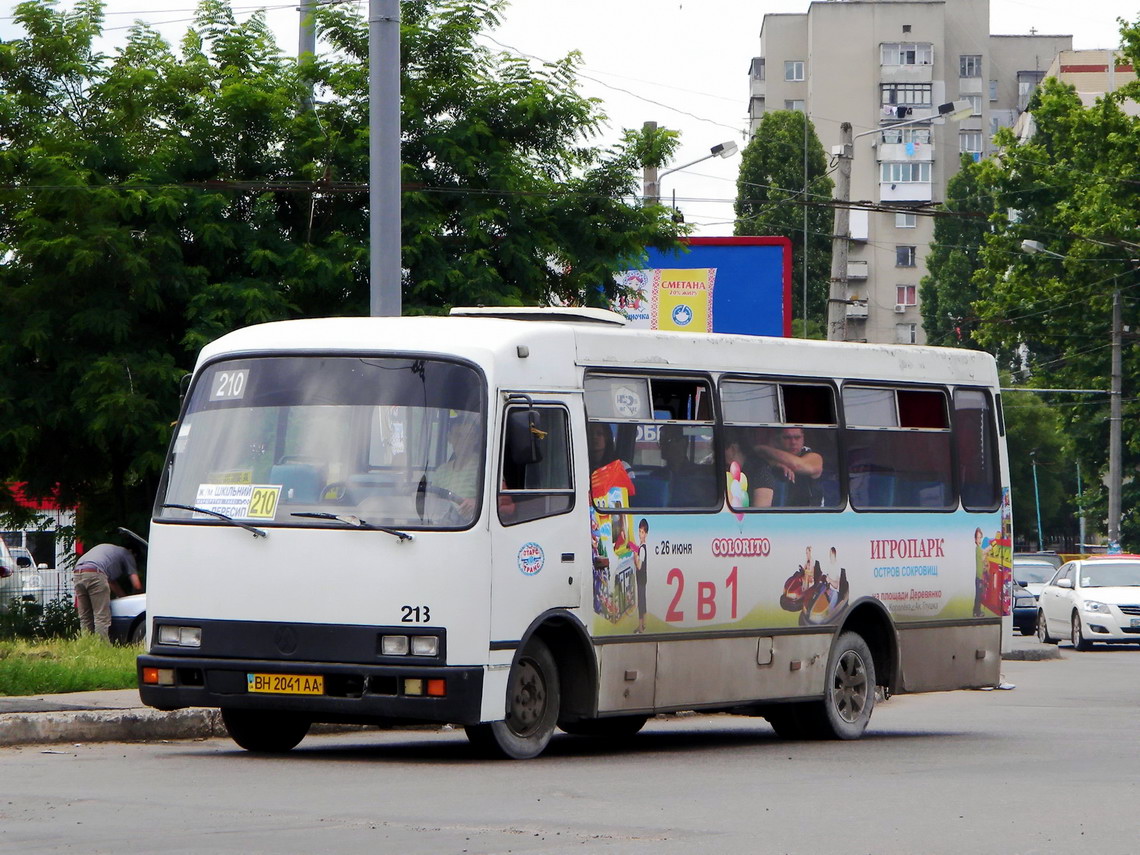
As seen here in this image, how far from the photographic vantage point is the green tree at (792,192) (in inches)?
3472

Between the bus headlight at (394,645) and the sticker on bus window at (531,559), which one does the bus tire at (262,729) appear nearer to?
the bus headlight at (394,645)

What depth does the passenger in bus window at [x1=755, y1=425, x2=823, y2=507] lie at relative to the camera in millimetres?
14078

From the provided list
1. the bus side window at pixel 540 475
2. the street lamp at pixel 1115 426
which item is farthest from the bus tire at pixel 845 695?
the street lamp at pixel 1115 426

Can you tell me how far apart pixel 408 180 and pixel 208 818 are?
1521 cm

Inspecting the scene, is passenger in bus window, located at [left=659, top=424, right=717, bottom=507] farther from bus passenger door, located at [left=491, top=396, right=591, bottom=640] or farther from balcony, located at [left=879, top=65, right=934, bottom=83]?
balcony, located at [left=879, top=65, right=934, bottom=83]

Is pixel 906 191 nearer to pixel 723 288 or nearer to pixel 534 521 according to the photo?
pixel 723 288

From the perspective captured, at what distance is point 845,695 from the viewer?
1462 centimetres

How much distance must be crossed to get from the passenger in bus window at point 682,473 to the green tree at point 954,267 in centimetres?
7641

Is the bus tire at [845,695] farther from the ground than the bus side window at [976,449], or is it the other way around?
the bus side window at [976,449]

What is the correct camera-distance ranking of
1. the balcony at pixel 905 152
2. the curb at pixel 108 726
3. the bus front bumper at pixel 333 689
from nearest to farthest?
the bus front bumper at pixel 333 689 → the curb at pixel 108 726 → the balcony at pixel 905 152

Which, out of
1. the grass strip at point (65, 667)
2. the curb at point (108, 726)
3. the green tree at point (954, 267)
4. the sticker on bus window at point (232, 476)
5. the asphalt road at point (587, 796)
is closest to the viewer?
the asphalt road at point (587, 796)

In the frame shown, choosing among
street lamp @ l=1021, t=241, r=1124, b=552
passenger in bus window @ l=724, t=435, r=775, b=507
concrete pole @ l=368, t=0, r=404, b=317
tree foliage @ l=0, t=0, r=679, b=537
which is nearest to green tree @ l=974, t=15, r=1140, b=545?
street lamp @ l=1021, t=241, r=1124, b=552

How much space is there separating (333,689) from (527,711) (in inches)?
48.4

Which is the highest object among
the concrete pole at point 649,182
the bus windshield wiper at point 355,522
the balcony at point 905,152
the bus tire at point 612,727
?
the balcony at point 905,152
